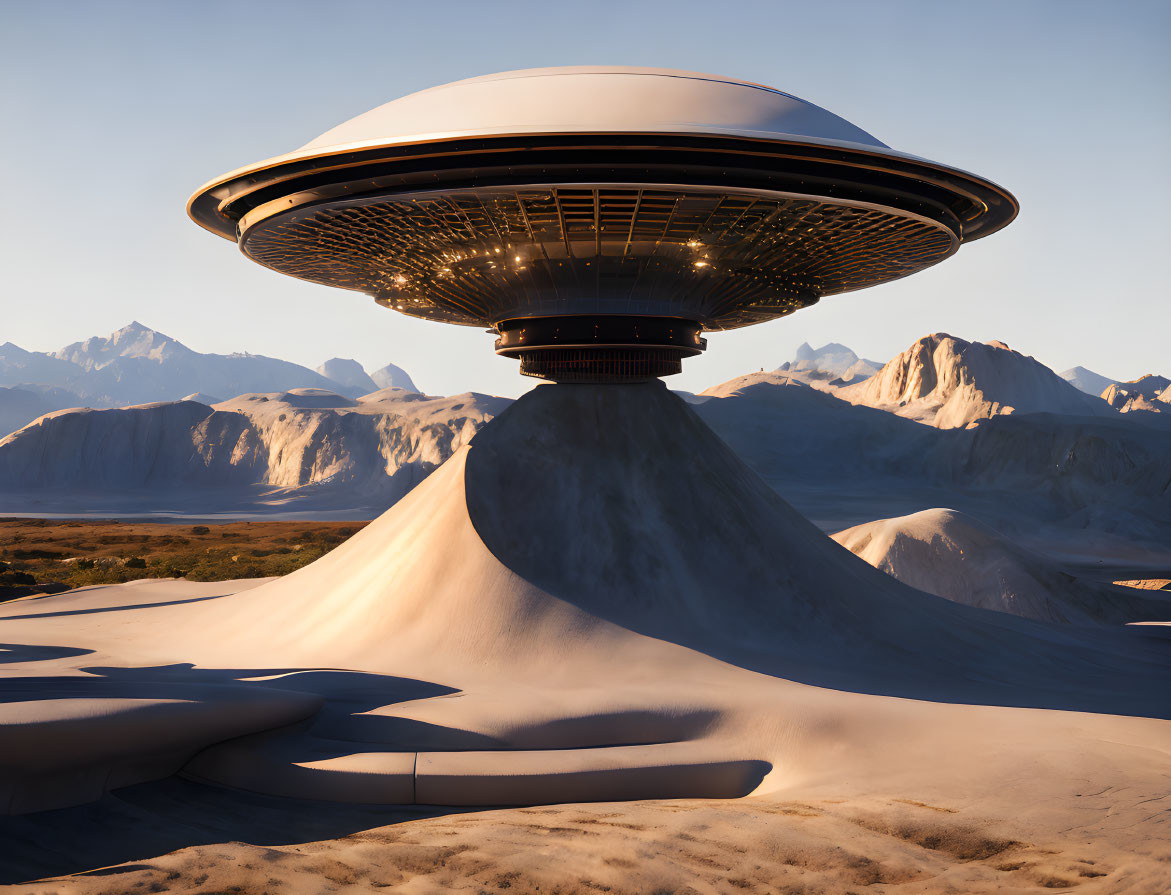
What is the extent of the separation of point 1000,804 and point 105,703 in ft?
36.9

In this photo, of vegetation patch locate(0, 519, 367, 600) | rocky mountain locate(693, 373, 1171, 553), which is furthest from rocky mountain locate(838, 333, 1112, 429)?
vegetation patch locate(0, 519, 367, 600)

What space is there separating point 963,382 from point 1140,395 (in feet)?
106

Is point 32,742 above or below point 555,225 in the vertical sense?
below

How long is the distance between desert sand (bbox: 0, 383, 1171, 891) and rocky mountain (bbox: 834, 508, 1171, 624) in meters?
13.6

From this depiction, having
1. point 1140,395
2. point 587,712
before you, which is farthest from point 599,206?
point 1140,395

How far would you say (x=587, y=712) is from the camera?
13.0 m

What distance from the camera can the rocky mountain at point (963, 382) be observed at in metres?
124

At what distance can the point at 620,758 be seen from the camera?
38.7 feet

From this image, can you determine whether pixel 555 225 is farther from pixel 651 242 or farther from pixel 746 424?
pixel 746 424

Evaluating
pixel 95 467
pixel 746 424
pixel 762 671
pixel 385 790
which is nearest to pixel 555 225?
pixel 762 671

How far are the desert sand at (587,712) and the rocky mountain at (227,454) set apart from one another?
90209 millimetres

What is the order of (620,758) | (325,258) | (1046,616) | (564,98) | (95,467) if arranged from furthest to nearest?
(95,467) → (1046,616) → (325,258) → (564,98) → (620,758)

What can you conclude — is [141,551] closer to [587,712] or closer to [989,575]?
[587,712]

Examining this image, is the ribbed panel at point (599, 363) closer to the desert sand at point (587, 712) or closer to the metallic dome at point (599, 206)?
the metallic dome at point (599, 206)
